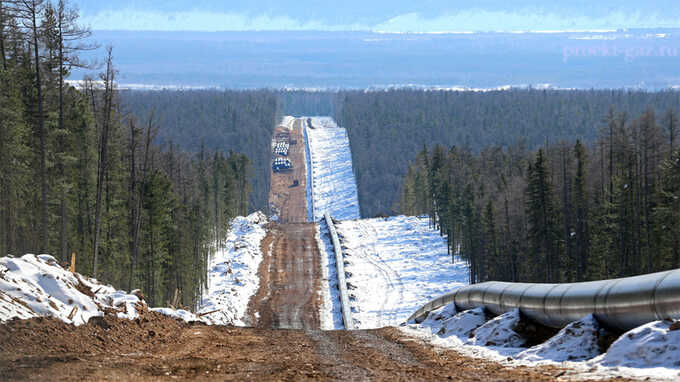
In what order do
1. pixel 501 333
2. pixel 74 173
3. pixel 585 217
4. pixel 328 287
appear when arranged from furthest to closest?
pixel 585 217
pixel 328 287
pixel 74 173
pixel 501 333

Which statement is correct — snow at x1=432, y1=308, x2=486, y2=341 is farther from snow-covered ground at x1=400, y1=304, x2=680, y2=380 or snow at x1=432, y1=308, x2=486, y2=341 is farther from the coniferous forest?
the coniferous forest

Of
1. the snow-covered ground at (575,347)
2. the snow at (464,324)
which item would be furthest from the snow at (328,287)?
the snow-covered ground at (575,347)

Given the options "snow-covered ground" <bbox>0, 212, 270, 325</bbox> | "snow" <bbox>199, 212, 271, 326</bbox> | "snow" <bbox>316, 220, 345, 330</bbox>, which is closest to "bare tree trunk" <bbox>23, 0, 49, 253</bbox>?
"snow" <bbox>199, 212, 271, 326</bbox>

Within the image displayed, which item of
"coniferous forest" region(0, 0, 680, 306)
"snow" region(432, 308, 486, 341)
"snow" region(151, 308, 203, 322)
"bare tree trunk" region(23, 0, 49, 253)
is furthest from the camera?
"coniferous forest" region(0, 0, 680, 306)

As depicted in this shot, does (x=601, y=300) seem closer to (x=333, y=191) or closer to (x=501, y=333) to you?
(x=501, y=333)

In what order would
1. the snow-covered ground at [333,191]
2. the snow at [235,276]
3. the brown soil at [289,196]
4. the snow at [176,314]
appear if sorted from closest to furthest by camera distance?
1. the snow at [176,314]
2. the snow at [235,276]
3. the brown soil at [289,196]
4. the snow-covered ground at [333,191]

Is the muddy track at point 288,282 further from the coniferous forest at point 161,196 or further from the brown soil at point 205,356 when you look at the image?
the brown soil at point 205,356

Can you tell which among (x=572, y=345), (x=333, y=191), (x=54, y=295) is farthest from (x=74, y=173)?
(x=333, y=191)
